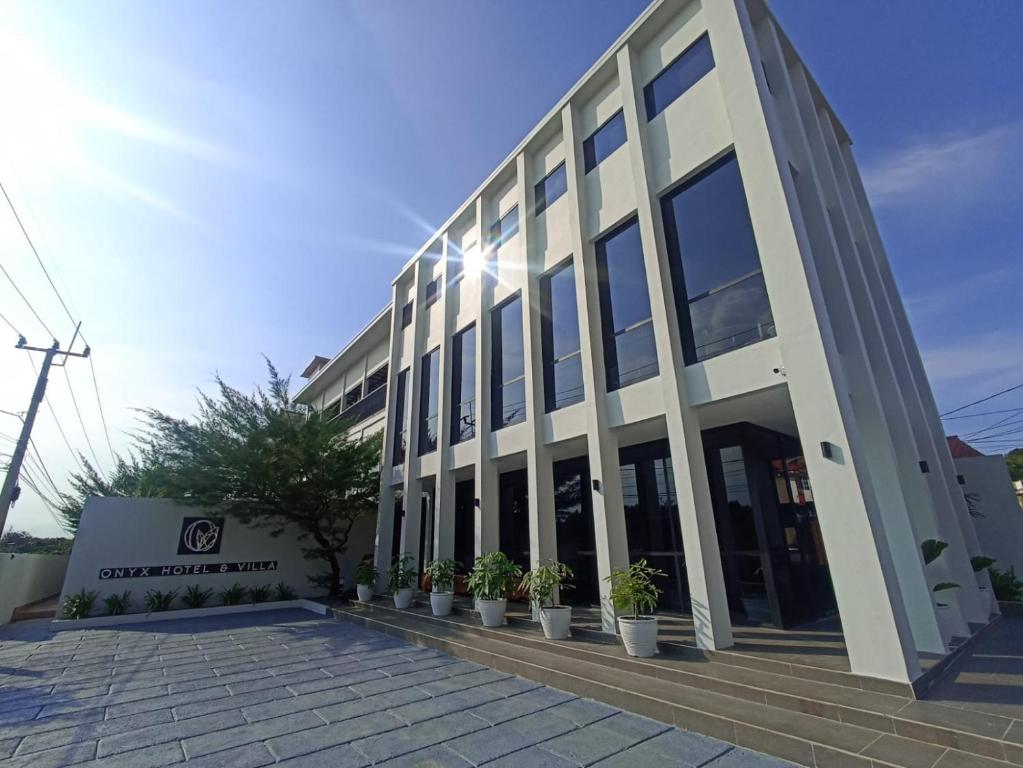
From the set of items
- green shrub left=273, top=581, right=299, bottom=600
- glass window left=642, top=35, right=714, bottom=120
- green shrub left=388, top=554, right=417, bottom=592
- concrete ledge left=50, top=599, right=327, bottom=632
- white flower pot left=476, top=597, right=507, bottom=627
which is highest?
glass window left=642, top=35, right=714, bottom=120

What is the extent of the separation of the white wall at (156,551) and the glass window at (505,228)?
401 inches

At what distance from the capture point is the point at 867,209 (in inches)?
390

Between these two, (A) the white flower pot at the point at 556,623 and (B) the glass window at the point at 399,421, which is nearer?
(A) the white flower pot at the point at 556,623

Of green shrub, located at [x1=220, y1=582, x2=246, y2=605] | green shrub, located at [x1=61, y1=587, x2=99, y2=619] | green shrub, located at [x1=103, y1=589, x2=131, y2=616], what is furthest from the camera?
green shrub, located at [x1=220, y1=582, x2=246, y2=605]

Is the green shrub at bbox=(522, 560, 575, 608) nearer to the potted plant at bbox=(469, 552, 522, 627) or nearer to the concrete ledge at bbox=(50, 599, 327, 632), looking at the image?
the potted plant at bbox=(469, 552, 522, 627)

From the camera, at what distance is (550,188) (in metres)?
9.05

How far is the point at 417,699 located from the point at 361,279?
1200 centimetres

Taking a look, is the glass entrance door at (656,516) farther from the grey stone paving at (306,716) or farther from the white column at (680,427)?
the grey stone paving at (306,716)

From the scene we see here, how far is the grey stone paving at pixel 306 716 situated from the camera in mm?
3221

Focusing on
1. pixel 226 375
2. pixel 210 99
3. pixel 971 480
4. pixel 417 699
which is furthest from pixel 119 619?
pixel 971 480

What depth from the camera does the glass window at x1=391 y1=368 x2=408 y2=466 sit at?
1217 cm

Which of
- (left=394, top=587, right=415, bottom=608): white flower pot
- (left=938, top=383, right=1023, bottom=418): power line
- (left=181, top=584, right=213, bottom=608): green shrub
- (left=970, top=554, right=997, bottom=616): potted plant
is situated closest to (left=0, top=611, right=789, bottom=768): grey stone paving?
(left=394, top=587, right=415, bottom=608): white flower pot

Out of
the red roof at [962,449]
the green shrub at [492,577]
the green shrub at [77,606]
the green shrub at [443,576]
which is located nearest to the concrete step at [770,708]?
the green shrub at [492,577]

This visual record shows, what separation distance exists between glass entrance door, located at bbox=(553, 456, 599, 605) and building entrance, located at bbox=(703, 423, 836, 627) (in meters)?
2.53
